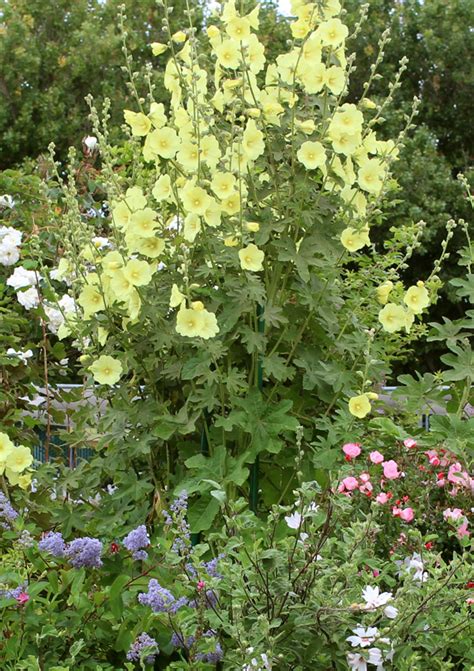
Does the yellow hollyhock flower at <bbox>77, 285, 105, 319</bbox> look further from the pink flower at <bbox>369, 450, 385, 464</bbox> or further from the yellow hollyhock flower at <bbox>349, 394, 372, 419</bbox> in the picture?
the pink flower at <bbox>369, 450, 385, 464</bbox>

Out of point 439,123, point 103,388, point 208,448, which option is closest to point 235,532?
point 208,448

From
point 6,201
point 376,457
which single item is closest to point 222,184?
point 376,457

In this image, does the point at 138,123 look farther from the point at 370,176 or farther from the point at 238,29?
the point at 370,176

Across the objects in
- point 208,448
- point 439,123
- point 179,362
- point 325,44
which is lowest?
point 439,123

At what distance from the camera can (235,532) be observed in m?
1.84

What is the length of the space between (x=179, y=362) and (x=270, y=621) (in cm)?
109

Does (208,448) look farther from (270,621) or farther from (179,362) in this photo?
(270,621)

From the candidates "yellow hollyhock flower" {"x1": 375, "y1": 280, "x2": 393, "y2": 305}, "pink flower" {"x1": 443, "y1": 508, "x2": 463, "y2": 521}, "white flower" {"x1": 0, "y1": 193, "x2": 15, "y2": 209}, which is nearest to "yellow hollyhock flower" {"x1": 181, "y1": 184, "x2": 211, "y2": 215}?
"yellow hollyhock flower" {"x1": 375, "y1": 280, "x2": 393, "y2": 305}

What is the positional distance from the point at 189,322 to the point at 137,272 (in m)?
0.23

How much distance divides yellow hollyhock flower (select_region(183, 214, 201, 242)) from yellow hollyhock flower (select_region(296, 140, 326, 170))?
1.01 ft

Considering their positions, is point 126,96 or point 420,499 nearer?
point 420,499

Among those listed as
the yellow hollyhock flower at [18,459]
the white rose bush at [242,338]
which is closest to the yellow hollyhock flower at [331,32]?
the white rose bush at [242,338]

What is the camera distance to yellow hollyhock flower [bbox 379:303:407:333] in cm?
272

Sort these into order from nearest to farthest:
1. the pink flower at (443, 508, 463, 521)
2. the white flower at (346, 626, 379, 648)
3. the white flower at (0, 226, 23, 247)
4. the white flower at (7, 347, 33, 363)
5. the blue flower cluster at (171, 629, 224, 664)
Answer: the white flower at (346, 626, 379, 648) < the blue flower cluster at (171, 629, 224, 664) < the pink flower at (443, 508, 463, 521) < the white flower at (7, 347, 33, 363) < the white flower at (0, 226, 23, 247)
